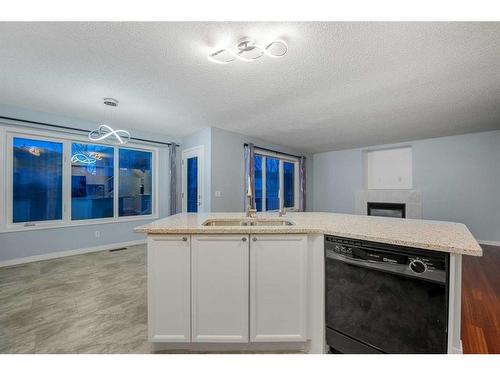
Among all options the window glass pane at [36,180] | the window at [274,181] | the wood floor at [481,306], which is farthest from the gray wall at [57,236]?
the wood floor at [481,306]

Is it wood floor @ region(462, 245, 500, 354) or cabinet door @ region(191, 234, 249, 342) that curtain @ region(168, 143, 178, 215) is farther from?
wood floor @ region(462, 245, 500, 354)

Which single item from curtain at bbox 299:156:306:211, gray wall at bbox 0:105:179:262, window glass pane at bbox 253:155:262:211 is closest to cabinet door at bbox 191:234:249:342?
gray wall at bbox 0:105:179:262

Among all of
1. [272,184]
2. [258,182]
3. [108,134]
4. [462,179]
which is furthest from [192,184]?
[462,179]

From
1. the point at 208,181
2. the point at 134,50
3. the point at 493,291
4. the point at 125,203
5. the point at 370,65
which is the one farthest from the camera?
the point at 125,203

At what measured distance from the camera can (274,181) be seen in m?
5.96

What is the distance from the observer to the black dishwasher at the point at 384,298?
1.06 metres

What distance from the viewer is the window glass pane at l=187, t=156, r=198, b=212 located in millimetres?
4664

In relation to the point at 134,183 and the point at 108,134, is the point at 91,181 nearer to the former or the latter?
the point at 134,183

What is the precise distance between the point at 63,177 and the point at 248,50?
402 centimetres

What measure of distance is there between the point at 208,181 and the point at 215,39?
9.14 feet

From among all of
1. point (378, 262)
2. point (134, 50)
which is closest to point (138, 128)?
point (134, 50)
